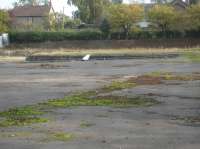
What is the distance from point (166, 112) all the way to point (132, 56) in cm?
4097

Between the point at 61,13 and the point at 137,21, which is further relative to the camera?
the point at 61,13

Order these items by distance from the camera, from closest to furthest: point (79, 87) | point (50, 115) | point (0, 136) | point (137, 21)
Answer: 1. point (0, 136)
2. point (50, 115)
3. point (79, 87)
4. point (137, 21)

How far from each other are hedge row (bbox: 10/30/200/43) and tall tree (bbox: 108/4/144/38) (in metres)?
2.31

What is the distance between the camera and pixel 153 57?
5650 cm

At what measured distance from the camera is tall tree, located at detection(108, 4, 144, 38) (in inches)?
3595

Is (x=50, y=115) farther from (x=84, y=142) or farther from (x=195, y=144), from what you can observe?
(x=195, y=144)

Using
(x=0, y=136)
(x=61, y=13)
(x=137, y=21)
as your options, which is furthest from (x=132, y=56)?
(x=61, y=13)

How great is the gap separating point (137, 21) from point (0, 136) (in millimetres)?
83071

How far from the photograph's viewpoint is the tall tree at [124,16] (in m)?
91.3

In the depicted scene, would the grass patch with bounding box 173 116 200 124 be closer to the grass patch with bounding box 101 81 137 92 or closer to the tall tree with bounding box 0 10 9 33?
the grass patch with bounding box 101 81 137 92

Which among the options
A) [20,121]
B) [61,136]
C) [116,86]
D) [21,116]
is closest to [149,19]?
[116,86]

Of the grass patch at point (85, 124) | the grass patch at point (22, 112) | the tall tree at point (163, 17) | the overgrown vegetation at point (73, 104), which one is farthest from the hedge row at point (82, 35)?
the grass patch at point (85, 124)

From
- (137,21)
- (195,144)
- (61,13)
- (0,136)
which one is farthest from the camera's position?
(61,13)

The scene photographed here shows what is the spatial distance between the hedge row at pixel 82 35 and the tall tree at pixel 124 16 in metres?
2.31
